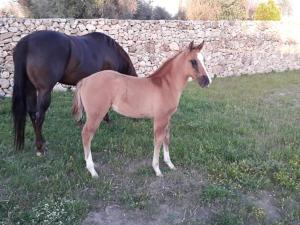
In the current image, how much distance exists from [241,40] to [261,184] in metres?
11.9

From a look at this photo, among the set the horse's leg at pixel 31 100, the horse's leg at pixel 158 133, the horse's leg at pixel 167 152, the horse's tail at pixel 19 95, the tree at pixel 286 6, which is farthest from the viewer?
the tree at pixel 286 6

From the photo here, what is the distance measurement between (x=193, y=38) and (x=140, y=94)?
10.1 metres

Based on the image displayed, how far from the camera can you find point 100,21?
11.4 metres

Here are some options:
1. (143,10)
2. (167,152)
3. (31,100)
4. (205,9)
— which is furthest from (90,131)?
(205,9)

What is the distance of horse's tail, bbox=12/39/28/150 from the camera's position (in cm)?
488

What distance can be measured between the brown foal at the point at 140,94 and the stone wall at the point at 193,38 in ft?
19.7

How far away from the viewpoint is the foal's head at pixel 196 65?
4.06 meters

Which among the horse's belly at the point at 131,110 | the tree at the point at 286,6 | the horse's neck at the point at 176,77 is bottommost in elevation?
the horse's belly at the point at 131,110

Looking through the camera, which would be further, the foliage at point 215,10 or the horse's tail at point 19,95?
the foliage at point 215,10

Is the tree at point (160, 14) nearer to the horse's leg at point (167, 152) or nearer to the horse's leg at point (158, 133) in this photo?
the horse's leg at point (167, 152)

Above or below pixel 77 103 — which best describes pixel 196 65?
above

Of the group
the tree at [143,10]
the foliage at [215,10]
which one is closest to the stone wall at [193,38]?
the foliage at [215,10]

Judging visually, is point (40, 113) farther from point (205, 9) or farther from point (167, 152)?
point (205, 9)

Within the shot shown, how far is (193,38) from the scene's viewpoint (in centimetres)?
1380
